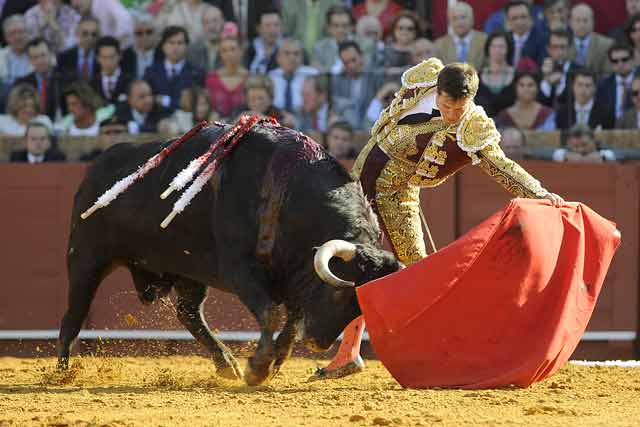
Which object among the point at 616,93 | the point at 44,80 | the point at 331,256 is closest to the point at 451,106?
the point at 331,256

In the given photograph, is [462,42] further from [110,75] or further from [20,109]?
[20,109]

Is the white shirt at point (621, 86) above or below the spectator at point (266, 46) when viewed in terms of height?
below

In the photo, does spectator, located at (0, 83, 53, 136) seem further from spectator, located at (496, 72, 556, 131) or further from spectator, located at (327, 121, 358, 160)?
spectator, located at (496, 72, 556, 131)

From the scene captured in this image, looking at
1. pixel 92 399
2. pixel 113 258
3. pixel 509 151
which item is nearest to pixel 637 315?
pixel 509 151

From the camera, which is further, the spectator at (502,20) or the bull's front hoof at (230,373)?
the spectator at (502,20)

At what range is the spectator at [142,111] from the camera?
7.56 meters

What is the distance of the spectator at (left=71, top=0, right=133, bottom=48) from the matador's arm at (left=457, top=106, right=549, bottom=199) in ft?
13.1

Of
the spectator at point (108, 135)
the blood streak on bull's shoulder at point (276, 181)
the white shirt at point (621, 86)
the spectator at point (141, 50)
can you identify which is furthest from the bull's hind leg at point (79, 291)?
the white shirt at point (621, 86)

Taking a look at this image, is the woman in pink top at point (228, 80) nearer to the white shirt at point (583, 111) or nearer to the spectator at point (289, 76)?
the spectator at point (289, 76)

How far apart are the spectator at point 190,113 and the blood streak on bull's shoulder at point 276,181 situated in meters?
2.62

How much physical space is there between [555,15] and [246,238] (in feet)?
12.2

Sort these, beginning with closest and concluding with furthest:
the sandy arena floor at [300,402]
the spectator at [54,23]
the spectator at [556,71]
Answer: the sandy arena floor at [300,402], the spectator at [556,71], the spectator at [54,23]

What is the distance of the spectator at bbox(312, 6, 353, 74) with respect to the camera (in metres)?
7.77

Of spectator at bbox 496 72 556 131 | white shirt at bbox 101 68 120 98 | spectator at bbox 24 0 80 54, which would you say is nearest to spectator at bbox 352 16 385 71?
spectator at bbox 496 72 556 131
